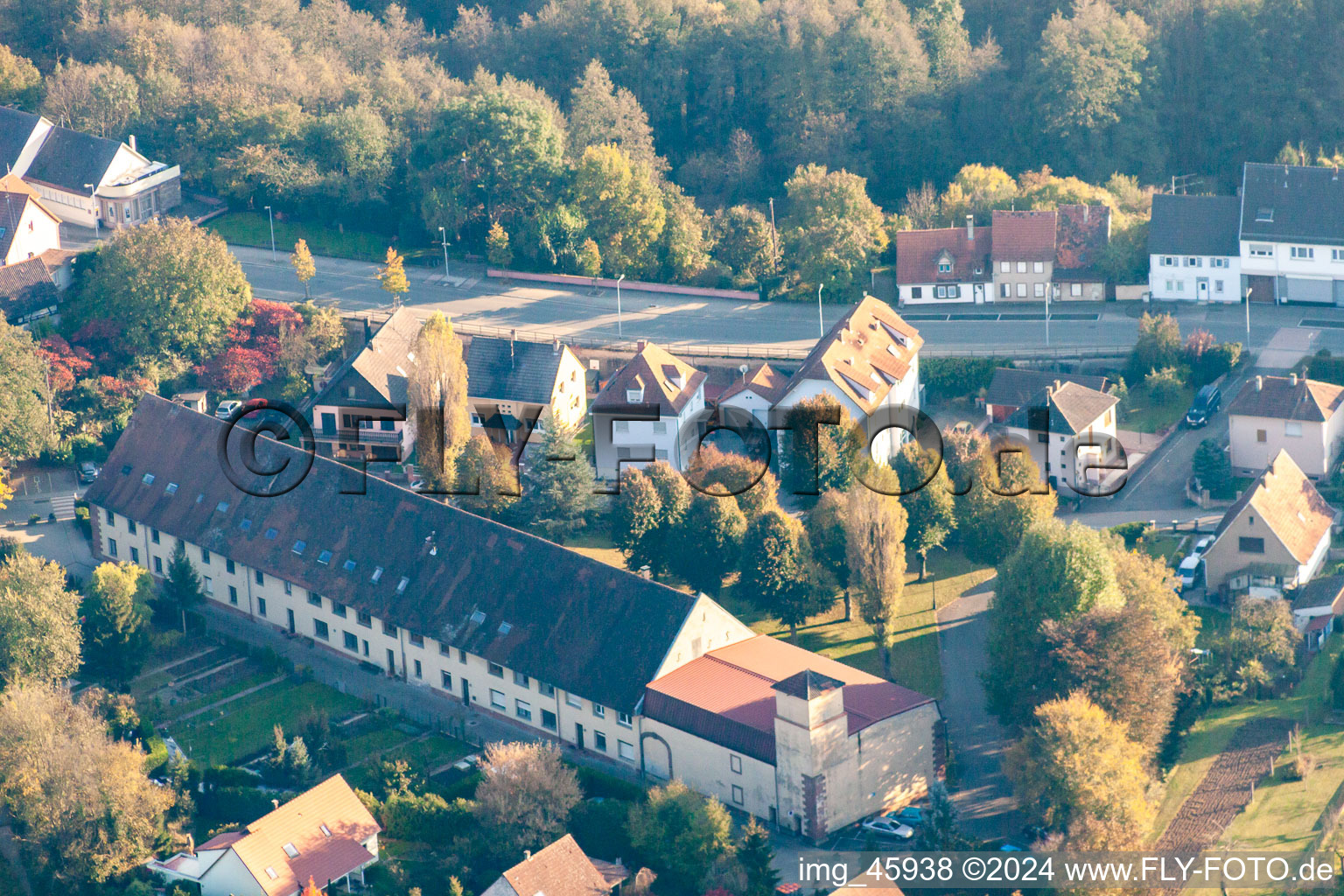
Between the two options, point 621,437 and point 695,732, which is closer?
point 695,732

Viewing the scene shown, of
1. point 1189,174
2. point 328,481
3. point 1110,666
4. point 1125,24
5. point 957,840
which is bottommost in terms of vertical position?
point 957,840

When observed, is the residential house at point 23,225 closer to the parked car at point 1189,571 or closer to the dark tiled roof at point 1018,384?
the dark tiled roof at point 1018,384

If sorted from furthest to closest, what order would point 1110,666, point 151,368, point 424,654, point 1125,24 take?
1. point 1125,24
2. point 151,368
3. point 424,654
4. point 1110,666

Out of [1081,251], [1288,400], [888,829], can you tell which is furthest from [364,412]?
[1288,400]

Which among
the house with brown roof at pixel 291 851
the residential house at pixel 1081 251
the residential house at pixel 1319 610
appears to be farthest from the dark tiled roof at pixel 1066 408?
the house with brown roof at pixel 291 851

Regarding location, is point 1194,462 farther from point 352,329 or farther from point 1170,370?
point 352,329

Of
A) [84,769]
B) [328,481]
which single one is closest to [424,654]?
[328,481]
